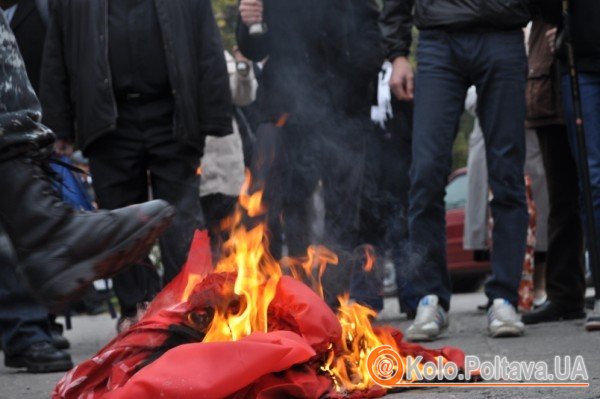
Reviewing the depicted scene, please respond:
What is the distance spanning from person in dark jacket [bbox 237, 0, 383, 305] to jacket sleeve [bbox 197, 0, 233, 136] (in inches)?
24.3

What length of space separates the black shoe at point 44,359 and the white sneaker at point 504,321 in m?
2.01

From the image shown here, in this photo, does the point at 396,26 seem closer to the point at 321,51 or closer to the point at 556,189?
the point at 321,51

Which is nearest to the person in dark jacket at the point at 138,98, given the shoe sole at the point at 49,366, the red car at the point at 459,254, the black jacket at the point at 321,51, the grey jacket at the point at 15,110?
the shoe sole at the point at 49,366

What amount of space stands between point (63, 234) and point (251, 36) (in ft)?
10.8

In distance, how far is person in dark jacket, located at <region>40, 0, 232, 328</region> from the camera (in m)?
6.13

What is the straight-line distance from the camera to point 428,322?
19.3 feet

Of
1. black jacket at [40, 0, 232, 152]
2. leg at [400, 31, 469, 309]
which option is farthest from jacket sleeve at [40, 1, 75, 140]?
leg at [400, 31, 469, 309]

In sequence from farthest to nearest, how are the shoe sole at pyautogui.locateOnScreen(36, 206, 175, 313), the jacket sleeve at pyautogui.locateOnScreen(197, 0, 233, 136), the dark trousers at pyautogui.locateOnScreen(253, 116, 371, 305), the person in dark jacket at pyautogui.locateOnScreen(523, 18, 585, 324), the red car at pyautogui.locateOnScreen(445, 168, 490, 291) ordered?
1. the red car at pyautogui.locateOnScreen(445, 168, 490, 291)
2. the dark trousers at pyautogui.locateOnScreen(253, 116, 371, 305)
3. the person in dark jacket at pyautogui.locateOnScreen(523, 18, 585, 324)
4. the jacket sleeve at pyautogui.locateOnScreen(197, 0, 233, 136)
5. the shoe sole at pyautogui.locateOnScreen(36, 206, 175, 313)

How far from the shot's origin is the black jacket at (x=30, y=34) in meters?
6.75

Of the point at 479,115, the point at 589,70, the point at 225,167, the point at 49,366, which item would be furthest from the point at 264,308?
the point at 225,167

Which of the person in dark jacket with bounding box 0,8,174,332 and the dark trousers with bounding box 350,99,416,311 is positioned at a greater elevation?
the person in dark jacket with bounding box 0,8,174,332

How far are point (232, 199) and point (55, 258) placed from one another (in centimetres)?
454

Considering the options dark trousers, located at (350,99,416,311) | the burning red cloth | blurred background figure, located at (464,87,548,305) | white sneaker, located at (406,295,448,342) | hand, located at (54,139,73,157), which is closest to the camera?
the burning red cloth

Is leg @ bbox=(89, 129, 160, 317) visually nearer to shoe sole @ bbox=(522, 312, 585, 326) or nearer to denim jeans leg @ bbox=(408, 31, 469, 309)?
denim jeans leg @ bbox=(408, 31, 469, 309)
